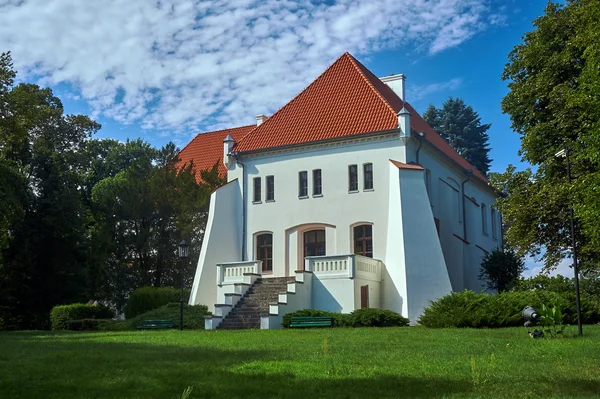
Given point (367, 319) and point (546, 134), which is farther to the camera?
point (546, 134)

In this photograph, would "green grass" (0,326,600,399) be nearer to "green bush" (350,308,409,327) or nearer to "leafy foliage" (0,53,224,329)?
"green bush" (350,308,409,327)

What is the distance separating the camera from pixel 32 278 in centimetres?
3797

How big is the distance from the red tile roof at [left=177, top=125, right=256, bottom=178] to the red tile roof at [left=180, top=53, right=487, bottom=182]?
8.74 metres

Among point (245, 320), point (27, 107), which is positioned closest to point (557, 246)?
point (245, 320)

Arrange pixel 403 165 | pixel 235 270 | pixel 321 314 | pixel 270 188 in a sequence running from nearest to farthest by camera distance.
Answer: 1. pixel 321 314
2. pixel 403 165
3. pixel 235 270
4. pixel 270 188

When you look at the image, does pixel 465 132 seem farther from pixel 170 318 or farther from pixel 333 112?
pixel 170 318

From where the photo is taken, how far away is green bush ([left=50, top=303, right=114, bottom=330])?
32.2m

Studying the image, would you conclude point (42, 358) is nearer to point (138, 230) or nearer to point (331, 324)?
point (331, 324)

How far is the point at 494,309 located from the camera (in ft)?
70.6

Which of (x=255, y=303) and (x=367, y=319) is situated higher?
(x=255, y=303)

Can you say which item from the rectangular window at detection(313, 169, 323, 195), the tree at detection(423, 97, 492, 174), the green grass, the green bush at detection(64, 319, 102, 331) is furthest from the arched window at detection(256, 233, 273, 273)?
the tree at detection(423, 97, 492, 174)

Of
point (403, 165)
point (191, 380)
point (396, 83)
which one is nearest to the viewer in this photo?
point (191, 380)

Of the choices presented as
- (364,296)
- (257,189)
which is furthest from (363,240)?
(257,189)

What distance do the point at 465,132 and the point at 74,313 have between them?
45.7m
